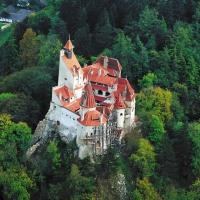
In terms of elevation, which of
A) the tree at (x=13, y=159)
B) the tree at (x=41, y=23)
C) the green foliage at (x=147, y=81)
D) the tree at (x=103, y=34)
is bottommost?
the tree at (x=13, y=159)

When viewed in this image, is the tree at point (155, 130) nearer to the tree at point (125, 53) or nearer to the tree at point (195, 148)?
the tree at point (195, 148)

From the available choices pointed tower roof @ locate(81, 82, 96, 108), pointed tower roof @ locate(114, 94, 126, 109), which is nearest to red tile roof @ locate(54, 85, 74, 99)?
pointed tower roof @ locate(81, 82, 96, 108)

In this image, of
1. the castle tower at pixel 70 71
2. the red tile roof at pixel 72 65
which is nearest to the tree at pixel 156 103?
the castle tower at pixel 70 71

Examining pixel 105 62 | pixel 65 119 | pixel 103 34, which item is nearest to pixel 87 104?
pixel 65 119

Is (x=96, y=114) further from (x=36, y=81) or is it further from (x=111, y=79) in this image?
(x=36, y=81)

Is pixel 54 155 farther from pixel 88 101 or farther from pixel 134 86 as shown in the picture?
pixel 134 86

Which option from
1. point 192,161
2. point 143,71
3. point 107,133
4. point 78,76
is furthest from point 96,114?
point 143,71
